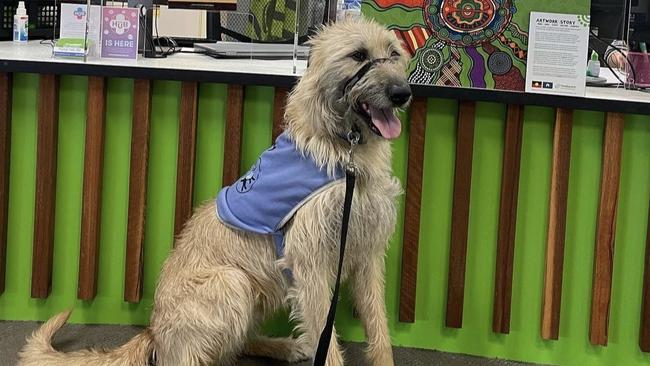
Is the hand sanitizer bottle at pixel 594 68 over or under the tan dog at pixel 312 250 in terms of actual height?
over

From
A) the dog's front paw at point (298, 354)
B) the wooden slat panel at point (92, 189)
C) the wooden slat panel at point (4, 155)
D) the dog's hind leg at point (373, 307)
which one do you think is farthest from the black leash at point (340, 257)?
the wooden slat panel at point (4, 155)

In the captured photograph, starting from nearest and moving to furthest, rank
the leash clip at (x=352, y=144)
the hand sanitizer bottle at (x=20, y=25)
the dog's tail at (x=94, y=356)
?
the leash clip at (x=352, y=144) < the dog's tail at (x=94, y=356) < the hand sanitizer bottle at (x=20, y=25)

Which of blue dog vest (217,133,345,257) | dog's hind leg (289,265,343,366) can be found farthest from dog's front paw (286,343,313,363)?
blue dog vest (217,133,345,257)

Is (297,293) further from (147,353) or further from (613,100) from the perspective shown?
(613,100)

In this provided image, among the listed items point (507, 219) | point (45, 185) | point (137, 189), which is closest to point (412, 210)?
point (507, 219)

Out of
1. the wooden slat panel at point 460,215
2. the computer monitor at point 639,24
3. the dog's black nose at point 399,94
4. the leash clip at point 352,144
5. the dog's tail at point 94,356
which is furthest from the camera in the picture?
the computer monitor at point 639,24

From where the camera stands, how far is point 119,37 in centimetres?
281

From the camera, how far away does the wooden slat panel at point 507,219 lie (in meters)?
2.62

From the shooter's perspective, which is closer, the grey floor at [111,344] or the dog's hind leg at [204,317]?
the dog's hind leg at [204,317]

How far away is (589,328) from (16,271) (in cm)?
207

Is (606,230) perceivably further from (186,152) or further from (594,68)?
(186,152)

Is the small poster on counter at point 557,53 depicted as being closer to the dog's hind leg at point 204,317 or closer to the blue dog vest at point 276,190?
the blue dog vest at point 276,190

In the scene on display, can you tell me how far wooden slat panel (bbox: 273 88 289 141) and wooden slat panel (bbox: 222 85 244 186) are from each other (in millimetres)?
115

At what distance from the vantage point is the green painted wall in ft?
8.70
